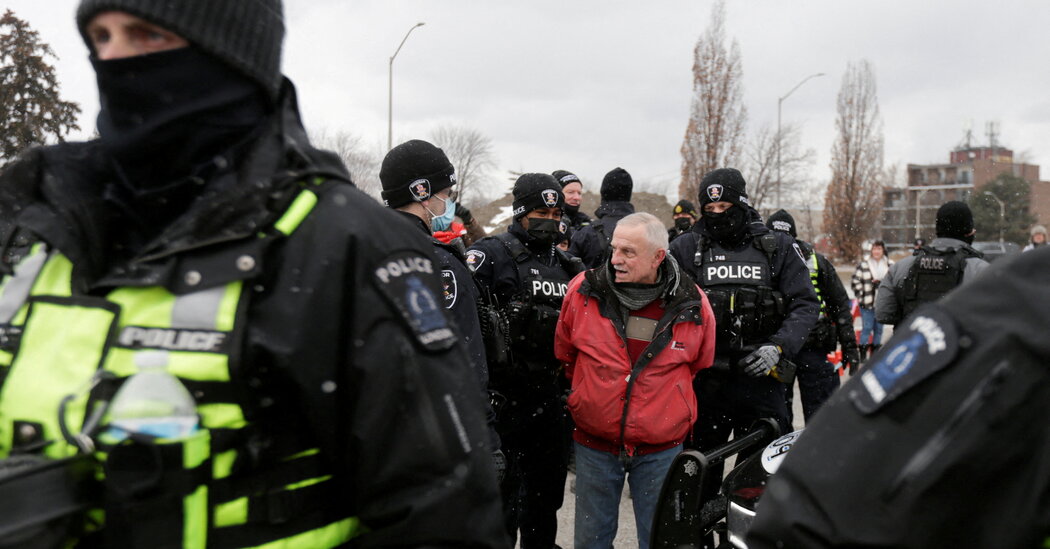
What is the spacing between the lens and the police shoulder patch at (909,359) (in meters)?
1.14

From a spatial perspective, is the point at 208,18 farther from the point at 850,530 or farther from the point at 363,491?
the point at 850,530

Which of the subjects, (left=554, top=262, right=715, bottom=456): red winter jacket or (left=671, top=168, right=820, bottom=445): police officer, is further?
(left=671, top=168, right=820, bottom=445): police officer

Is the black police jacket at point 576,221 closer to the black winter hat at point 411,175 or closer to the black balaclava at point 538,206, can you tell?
the black balaclava at point 538,206

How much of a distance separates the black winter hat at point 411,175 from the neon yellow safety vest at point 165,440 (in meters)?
2.34

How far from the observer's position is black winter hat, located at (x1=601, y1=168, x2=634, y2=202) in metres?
7.79

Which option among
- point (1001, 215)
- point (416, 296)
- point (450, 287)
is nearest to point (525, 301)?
point (450, 287)

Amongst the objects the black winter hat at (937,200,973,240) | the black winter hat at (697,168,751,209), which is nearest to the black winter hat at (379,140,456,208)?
the black winter hat at (697,168,751,209)

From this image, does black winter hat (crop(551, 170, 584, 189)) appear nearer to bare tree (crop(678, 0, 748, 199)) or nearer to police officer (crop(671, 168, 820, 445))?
police officer (crop(671, 168, 820, 445))

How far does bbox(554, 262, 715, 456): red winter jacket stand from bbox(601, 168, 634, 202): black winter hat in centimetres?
371

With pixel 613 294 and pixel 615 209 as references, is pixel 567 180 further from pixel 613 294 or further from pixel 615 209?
pixel 613 294

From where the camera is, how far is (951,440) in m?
1.09

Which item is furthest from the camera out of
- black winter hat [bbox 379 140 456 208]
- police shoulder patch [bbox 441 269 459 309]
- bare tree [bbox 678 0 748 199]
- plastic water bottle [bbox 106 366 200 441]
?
bare tree [bbox 678 0 748 199]

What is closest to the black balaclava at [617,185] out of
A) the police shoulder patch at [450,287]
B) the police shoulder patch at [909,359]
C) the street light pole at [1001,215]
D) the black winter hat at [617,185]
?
the black winter hat at [617,185]

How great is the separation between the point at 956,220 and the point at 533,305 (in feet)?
12.6
